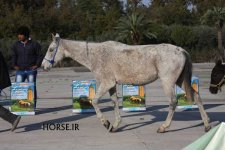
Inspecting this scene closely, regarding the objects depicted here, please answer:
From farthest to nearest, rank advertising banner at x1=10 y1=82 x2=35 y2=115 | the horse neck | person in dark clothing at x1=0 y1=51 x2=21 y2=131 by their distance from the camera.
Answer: advertising banner at x1=10 y1=82 x2=35 y2=115
the horse neck
person in dark clothing at x1=0 y1=51 x2=21 y2=131

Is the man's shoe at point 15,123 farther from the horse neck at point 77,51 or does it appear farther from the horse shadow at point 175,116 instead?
the horse shadow at point 175,116

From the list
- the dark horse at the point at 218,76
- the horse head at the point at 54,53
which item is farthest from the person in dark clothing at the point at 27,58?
the dark horse at the point at 218,76

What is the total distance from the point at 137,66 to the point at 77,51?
51.9 inches

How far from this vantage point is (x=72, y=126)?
1015cm

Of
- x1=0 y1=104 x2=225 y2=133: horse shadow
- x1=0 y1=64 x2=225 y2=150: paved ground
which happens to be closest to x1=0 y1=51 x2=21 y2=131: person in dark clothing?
x1=0 y1=64 x2=225 y2=150: paved ground

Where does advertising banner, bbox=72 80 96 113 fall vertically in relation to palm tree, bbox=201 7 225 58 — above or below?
above

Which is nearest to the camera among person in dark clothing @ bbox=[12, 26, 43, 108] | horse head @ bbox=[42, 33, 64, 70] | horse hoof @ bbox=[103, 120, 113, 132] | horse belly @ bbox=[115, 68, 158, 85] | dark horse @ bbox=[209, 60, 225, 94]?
dark horse @ bbox=[209, 60, 225, 94]

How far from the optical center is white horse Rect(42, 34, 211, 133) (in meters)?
9.12

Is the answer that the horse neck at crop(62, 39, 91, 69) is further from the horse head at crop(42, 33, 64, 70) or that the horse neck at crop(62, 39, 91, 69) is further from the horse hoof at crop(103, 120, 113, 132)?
the horse hoof at crop(103, 120, 113, 132)

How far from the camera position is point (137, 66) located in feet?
30.2

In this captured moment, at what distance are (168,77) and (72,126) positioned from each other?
236cm

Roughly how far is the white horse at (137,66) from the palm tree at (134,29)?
172ft

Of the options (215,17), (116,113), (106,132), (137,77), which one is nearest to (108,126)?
(106,132)

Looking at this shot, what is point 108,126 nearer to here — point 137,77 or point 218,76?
point 137,77
